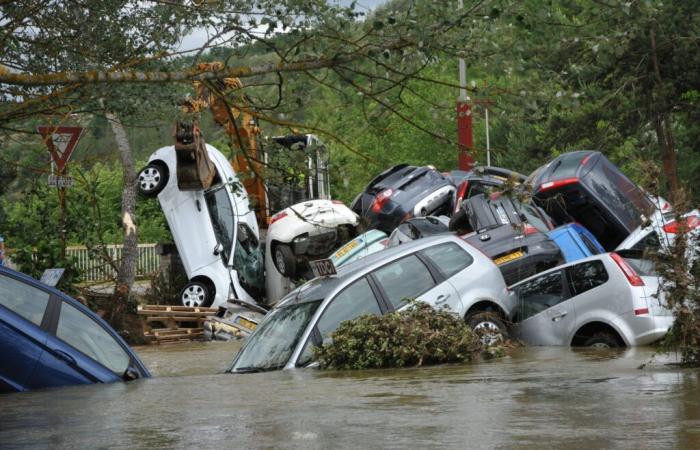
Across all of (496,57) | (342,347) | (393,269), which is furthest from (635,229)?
(496,57)

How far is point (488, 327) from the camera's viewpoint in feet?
47.0

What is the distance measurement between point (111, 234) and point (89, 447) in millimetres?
46067

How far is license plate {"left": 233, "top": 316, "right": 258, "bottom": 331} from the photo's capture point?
21625 millimetres

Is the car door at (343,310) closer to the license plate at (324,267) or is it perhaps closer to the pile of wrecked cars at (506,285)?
the pile of wrecked cars at (506,285)

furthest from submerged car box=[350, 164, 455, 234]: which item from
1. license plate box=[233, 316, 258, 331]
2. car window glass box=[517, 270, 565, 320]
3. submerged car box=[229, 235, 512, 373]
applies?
submerged car box=[229, 235, 512, 373]

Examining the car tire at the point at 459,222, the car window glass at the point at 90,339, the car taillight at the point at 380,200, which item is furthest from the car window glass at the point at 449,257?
the car taillight at the point at 380,200

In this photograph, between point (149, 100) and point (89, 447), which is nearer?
point (89, 447)

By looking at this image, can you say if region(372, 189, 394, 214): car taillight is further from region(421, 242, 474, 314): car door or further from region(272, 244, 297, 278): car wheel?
region(421, 242, 474, 314): car door

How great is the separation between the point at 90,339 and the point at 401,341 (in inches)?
130

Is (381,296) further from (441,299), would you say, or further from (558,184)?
(558,184)

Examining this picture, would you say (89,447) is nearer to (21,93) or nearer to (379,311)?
(21,93)

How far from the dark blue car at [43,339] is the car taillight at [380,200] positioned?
1422 cm

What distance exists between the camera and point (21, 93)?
10.0m

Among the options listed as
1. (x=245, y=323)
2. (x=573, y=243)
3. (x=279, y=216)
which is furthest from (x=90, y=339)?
(x=279, y=216)
